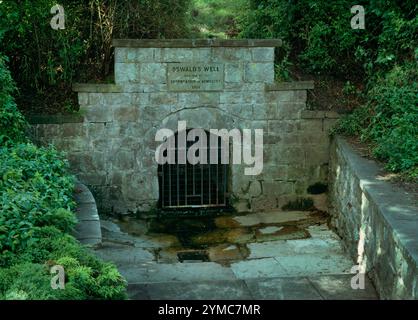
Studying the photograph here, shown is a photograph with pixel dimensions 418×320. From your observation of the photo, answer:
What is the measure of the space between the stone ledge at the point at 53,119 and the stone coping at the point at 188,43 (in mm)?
1261

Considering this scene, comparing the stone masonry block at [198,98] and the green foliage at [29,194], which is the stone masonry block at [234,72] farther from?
the green foliage at [29,194]

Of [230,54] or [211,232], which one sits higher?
[230,54]

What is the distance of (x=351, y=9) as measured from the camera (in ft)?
32.8

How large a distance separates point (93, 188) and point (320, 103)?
3.89 meters

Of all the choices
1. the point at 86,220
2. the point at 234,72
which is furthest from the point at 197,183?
the point at 86,220

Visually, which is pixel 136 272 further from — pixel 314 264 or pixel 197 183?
pixel 197 183

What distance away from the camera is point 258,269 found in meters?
7.00

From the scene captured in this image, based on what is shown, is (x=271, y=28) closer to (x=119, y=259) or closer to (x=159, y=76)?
(x=159, y=76)

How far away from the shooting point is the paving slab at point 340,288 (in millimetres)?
5777

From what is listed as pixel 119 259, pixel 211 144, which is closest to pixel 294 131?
pixel 211 144

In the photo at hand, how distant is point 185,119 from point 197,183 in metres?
1.15

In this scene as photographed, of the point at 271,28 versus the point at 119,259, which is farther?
the point at 271,28

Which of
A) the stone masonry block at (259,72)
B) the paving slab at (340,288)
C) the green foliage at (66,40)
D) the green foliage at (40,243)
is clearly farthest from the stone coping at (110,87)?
the paving slab at (340,288)
